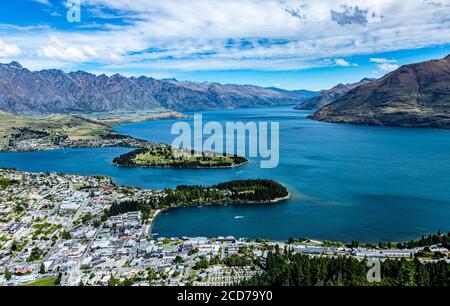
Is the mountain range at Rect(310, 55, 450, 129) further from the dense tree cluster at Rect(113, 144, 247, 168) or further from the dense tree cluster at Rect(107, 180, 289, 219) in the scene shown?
the dense tree cluster at Rect(107, 180, 289, 219)

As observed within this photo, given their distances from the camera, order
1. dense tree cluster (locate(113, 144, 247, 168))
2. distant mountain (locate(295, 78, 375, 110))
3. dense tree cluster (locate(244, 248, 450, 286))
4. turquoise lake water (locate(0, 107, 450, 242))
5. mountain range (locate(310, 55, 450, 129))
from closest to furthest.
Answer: dense tree cluster (locate(244, 248, 450, 286))
turquoise lake water (locate(0, 107, 450, 242))
dense tree cluster (locate(113, 144, 247, 168))
mountain range (locate(310, 55, 450, 129))
distant mountain (locate(295, 78, 375, 110))

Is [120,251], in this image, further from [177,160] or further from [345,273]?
[177,160]

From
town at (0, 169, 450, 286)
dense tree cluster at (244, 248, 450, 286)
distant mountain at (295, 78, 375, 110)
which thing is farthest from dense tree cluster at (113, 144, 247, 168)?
distant mountain at (295, 78, 375, 110)

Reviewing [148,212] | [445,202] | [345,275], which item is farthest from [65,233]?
[445,202]

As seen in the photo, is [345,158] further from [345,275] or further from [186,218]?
[345,275]

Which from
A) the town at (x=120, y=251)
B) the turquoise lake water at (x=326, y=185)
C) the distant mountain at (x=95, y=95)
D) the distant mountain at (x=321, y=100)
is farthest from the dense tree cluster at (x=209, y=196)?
the distant mountain at (x=95, y=95)

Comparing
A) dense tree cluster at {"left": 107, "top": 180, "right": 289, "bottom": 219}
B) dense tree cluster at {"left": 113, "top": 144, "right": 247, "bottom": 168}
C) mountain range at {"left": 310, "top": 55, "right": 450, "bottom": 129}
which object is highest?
mountain range at {"left": 310, "top": 55, "right": 450, "bottom": 129}
